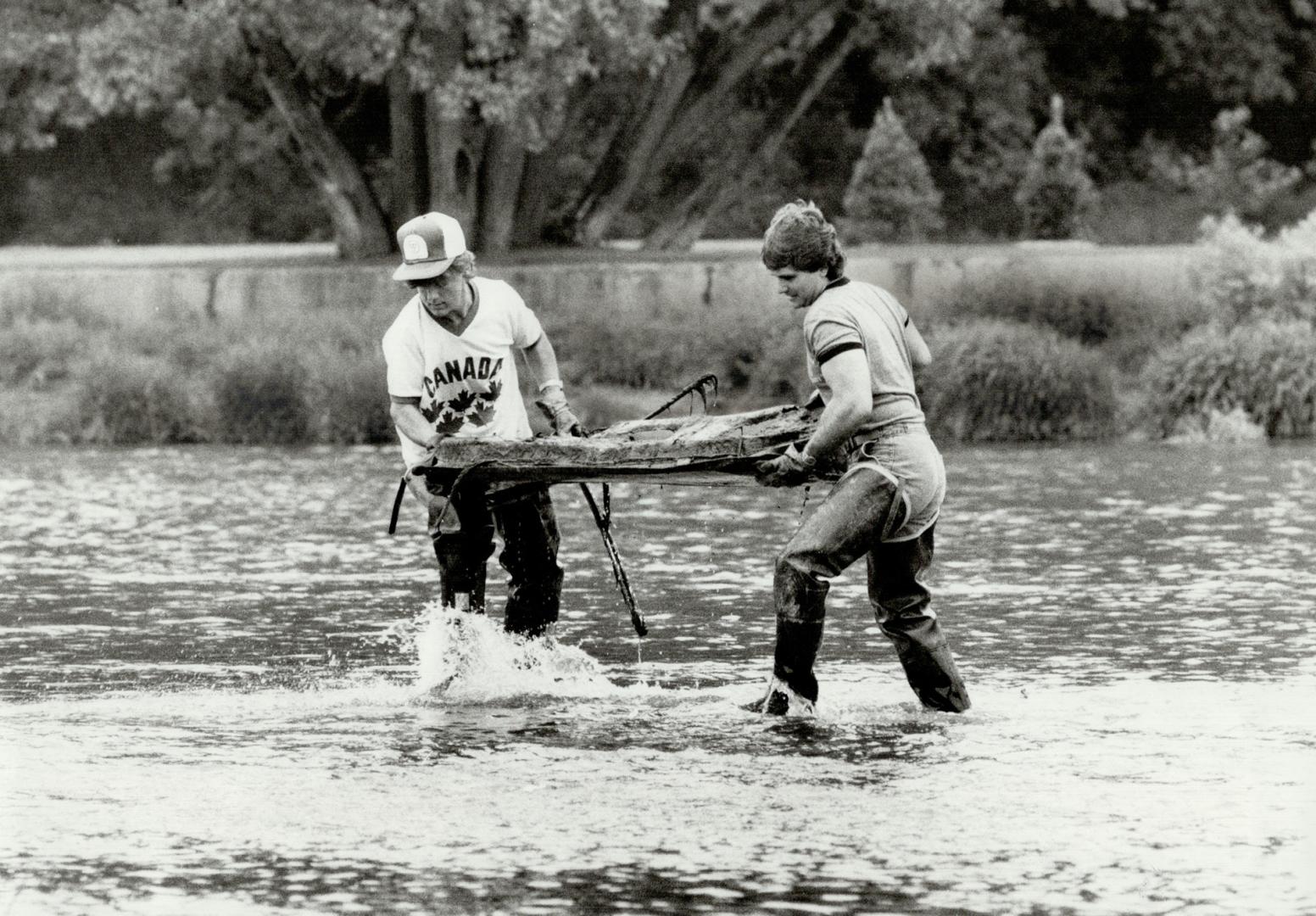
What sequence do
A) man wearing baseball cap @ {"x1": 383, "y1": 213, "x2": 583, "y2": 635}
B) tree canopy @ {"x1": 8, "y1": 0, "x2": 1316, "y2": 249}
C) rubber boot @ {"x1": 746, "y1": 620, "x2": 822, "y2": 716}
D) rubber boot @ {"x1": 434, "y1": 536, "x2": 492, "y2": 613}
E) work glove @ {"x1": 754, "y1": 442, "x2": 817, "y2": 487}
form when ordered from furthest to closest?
tree canopy @ {"x1": 8, "y1": 0, "x2": 1316, "y2": 249} → rubber boot @ {"x1": 434, "y1": 536, "x2": 492, "y2": 613} → man wearing baseball cap @ {"x1": 383, "y1": 213, "x2": 583, "y2": 635} → rubber boot @ {"x1": 746, "y1": 620, "x2": 822, "y2": 716} → work glove @ {"x1": 754, "y1": 442, "x2": 817, "y2": 487}

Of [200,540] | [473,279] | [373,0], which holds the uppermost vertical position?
[373,0]

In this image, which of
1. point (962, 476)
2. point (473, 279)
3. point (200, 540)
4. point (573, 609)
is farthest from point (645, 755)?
point (962, 476)

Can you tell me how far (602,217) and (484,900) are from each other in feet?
85.7

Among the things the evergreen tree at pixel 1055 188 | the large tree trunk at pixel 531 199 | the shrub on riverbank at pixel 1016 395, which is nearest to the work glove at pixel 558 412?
the shrub on riverbank at pixel 1016 395

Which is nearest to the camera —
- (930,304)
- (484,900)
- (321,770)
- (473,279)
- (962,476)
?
(484,900)

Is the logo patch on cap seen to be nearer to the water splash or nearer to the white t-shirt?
the white t-shirt

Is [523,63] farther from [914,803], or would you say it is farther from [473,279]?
[914,803]

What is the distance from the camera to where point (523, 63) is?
27891mm

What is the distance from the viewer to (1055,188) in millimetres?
36250

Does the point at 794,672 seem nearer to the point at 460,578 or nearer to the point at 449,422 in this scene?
the point at 460,578

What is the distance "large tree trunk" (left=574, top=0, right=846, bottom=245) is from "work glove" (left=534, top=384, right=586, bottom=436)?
815 inches

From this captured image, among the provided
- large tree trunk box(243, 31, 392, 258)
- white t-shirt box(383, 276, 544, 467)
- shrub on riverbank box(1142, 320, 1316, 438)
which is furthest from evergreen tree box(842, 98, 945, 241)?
white t-shirt box(383, 276, 544, 467)

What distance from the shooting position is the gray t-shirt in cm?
989

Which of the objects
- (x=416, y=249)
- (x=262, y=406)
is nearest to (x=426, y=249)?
(x=416, y=249)
